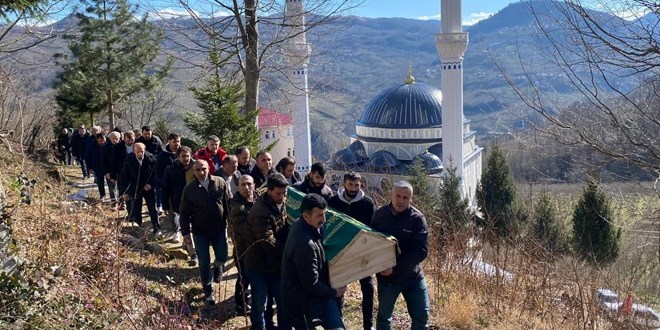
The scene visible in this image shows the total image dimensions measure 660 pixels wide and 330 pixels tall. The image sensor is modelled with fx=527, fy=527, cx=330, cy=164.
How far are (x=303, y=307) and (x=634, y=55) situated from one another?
404 centimetres

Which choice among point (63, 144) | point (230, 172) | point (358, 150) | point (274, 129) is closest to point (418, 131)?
point (358, 150)

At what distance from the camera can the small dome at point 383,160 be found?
119ft

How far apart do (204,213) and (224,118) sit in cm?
671

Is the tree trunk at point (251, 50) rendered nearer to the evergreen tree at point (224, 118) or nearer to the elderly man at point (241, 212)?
the evergreen tree at point (224, 118)

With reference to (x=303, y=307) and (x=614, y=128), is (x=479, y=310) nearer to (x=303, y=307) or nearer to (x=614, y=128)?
(x=614, y=128)

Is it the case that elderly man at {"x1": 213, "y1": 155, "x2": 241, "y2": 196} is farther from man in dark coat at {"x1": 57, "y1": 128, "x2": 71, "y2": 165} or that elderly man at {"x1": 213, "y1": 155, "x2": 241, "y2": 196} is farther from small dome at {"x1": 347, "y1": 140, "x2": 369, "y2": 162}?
small dome at {"x1": 347, "y1": 140, "x2": 369, "y2": 162}

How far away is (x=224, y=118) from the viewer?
478 inches

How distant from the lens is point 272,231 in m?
4.71

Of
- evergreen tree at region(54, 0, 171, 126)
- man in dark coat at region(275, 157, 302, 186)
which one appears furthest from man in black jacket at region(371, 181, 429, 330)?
evergreen tree at region(54, 0, 171, 126)

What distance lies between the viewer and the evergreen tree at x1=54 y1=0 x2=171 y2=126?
20.5 m

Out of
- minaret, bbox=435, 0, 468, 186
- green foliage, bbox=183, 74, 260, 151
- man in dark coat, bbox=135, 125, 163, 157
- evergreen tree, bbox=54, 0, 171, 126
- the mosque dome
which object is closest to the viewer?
man in dark coat, bbox=135, 125, 163, 157

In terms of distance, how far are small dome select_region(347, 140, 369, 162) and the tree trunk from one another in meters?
27.0

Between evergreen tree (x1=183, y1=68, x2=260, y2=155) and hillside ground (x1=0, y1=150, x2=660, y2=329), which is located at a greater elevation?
evergreen tree (x1=183, y1=68, x2=260, y2=155)

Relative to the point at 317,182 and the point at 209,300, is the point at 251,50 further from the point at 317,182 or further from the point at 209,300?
the point at 209,300
